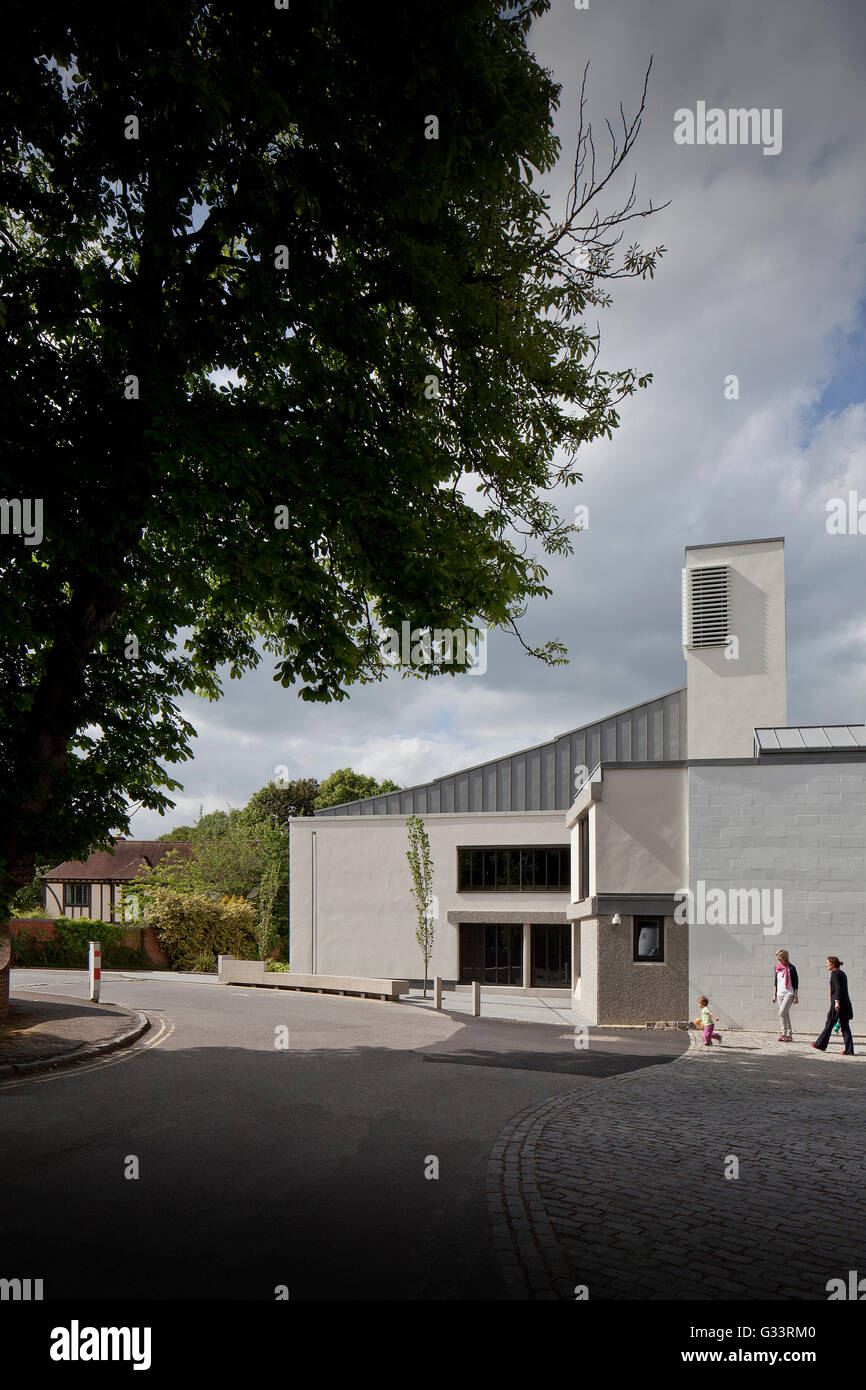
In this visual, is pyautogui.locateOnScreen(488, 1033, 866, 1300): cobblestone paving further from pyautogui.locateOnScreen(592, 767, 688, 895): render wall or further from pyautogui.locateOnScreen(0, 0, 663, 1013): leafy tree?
pyautogui.locateOnScreen(592, 767, 688, 895): render wall

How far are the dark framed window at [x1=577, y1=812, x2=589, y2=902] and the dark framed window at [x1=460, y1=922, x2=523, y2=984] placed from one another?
8.38 metres

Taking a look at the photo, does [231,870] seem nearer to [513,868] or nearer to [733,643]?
[513,868]

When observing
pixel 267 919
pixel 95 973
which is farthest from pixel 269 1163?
pixel 267 919

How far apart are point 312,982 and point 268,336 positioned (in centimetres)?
2191

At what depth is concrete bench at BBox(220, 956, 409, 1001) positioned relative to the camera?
88.3ft

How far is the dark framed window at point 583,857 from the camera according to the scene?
2403 cm

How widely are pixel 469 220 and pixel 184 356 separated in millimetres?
3749

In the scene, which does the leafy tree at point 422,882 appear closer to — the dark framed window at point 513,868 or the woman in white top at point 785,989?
the dark framed window at point 513,868

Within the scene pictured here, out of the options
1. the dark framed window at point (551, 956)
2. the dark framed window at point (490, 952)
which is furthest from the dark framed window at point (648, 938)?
the dark framed window at point (490, 952)

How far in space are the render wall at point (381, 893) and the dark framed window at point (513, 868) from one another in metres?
0.24

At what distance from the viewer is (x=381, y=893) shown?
3553 cm

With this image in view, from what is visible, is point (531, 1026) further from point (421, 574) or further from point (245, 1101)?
point (421, 574)
